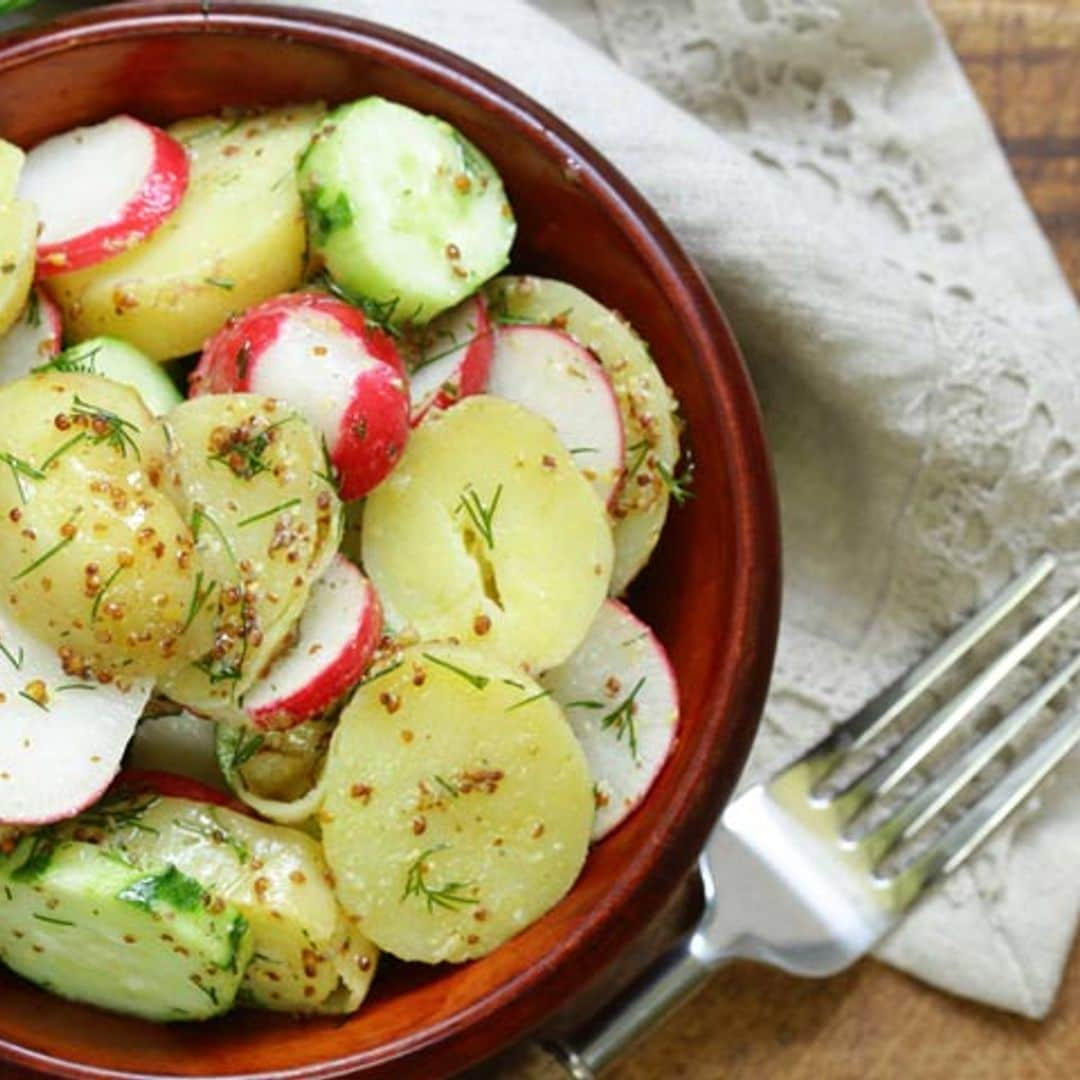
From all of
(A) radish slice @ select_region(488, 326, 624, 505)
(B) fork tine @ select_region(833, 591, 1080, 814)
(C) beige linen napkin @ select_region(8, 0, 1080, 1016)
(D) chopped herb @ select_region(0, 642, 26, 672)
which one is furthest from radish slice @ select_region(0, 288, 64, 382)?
(B) fork tine @ select_region(833, 591, 1080, 814)

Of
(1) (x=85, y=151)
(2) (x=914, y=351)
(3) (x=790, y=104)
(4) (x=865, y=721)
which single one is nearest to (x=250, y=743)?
(1) (x=85, y=151)

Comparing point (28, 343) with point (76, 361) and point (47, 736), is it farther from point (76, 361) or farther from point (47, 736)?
point (47, 736)

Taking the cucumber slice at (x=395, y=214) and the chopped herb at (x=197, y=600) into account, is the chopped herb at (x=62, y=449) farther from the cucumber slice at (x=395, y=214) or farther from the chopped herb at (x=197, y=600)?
the cucumber slice at (x=395, y=214)

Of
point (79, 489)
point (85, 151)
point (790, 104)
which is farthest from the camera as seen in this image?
point (790, 104)

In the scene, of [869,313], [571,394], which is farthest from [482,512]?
[869,313]

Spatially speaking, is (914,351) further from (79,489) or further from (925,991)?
(79,489)
